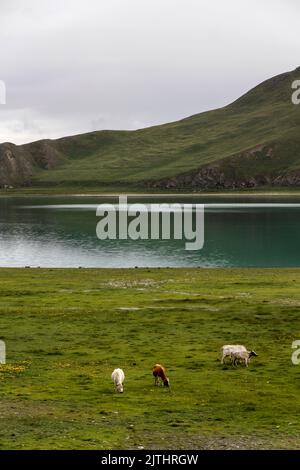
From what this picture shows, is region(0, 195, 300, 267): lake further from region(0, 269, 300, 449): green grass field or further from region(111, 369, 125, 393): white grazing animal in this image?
region(111, 369, 125, 393): white grazing animal

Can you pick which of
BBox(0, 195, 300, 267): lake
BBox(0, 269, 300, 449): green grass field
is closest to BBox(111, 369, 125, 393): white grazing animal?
BBox(0, 269, 300, 449): green grass field

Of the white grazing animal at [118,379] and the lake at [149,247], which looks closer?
the white grazing animal at [118,379]

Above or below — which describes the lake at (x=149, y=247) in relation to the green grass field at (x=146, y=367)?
above

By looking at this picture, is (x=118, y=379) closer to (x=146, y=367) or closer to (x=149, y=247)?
(x=146, y=367)

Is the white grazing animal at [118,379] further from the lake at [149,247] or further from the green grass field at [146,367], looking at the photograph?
the lake at [149,247]

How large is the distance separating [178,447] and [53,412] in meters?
6.66

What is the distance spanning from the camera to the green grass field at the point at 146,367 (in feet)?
83.1

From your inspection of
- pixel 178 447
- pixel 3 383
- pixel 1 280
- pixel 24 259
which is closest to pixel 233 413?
pixel 178 447

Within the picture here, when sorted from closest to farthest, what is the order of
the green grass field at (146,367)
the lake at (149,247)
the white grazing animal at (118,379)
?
1. the green grass field at (146,367)
2. the white grazing animal at (118,379)
3. the lake at (149,247)

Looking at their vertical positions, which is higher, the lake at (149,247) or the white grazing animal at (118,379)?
the lake at (149,247)

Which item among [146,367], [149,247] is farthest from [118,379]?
[149,247]

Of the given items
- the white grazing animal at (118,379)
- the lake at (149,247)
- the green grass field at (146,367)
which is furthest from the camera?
the lake at (149,247)

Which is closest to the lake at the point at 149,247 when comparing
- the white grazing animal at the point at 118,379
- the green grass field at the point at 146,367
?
the green grass field at the point at 146,367
